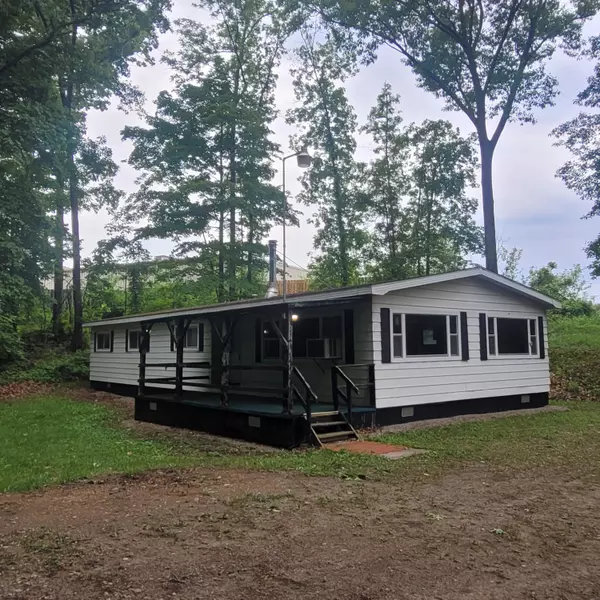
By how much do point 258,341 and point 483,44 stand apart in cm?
1429

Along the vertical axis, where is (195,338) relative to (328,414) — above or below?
above

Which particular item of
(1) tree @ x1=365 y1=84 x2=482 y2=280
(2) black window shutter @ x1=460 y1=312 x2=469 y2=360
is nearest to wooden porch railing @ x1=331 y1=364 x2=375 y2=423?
(2) black window shutter @ x1=460 y1=312 x2=469 y2=360

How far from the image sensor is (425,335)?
10391mm

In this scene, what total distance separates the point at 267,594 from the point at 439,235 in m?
20.4

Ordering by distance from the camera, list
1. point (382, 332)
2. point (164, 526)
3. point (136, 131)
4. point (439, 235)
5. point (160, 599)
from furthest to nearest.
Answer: point (439, 235) < point (136, 131) < point (382, 332) < point (164, 526) < point (160, 599)

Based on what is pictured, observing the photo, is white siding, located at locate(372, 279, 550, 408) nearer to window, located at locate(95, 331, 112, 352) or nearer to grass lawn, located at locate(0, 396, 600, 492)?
grass lawn, located at locate(0, 396, 600, 492)

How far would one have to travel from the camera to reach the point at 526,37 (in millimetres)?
18172

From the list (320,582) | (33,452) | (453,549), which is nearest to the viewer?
(320,582)

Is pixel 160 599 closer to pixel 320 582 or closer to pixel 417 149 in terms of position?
pixel 320 582

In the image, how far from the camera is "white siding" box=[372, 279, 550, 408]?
9.55 meters

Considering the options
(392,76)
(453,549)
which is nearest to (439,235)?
(392,76)

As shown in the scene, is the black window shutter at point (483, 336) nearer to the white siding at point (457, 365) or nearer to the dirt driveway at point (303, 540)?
the white siding at point (457, 365)

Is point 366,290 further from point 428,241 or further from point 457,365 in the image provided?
point 428,241

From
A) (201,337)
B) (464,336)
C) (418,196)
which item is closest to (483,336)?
(464,336)
